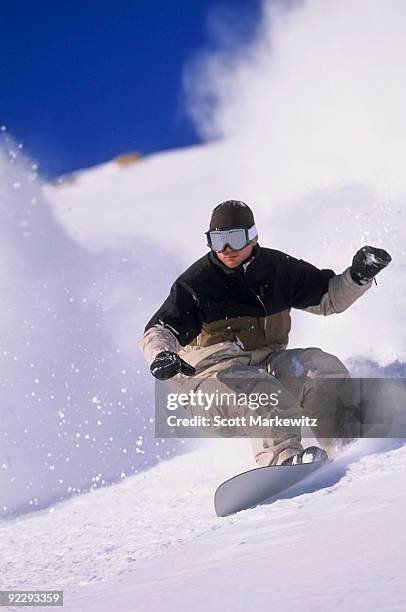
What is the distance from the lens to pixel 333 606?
1.19 m

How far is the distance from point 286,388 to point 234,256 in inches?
22.2

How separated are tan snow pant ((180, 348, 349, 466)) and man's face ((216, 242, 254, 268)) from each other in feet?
1.24

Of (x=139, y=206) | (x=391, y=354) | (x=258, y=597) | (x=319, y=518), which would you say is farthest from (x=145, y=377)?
(x=139, y=206)

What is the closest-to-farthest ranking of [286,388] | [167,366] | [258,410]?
[167,366] → [258,410] → [286,388]

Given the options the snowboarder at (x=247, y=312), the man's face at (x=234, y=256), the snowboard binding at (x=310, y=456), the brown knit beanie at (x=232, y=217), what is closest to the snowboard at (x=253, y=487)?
the snowboard binding at (x=310, y=456)

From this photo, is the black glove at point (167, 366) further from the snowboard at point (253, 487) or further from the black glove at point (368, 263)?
the black glove at point (368, 263)

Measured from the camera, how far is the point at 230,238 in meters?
3.06

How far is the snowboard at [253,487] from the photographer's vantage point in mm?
2588

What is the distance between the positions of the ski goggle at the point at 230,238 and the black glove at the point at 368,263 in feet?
1.46

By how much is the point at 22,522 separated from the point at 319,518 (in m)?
2.17
